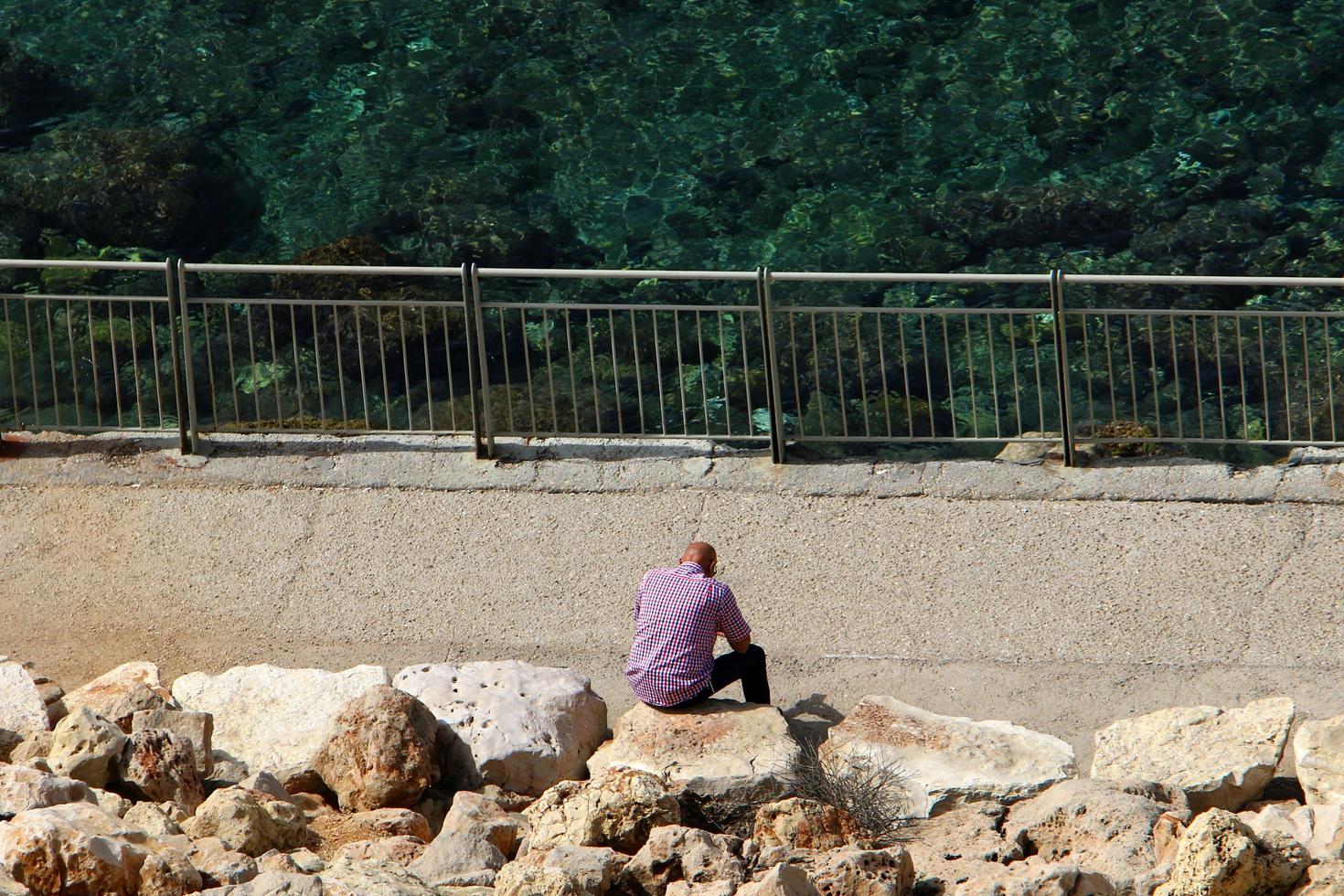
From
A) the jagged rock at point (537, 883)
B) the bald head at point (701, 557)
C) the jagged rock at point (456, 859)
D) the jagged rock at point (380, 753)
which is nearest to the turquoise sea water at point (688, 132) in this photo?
the bald head at point (701, 557)

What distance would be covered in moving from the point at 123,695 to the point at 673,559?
318 centimetres

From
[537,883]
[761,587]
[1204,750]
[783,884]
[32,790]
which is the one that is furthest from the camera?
[761,587]

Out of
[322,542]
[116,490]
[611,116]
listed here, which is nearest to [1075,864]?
[322,542]

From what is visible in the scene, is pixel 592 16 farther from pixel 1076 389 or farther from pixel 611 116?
pixel 1076 389

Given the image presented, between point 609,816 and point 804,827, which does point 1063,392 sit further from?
point 609,816

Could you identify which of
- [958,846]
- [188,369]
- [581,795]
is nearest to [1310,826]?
[958,846]

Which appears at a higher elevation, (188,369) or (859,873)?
(188,369)

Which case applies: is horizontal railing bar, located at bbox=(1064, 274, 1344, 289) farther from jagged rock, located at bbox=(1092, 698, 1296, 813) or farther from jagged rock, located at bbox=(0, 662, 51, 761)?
jagged rock, located at bbox=(0, 662, 51, 761)

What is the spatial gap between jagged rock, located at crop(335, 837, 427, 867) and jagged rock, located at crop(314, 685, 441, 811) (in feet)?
2.42

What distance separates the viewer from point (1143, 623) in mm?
8992

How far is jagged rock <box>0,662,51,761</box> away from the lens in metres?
7.91

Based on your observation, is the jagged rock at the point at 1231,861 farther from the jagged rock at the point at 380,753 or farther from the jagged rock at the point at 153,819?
the jagged rock at the point at 153,819

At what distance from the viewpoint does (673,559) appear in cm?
980

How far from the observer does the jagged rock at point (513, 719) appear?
25.9 ft
